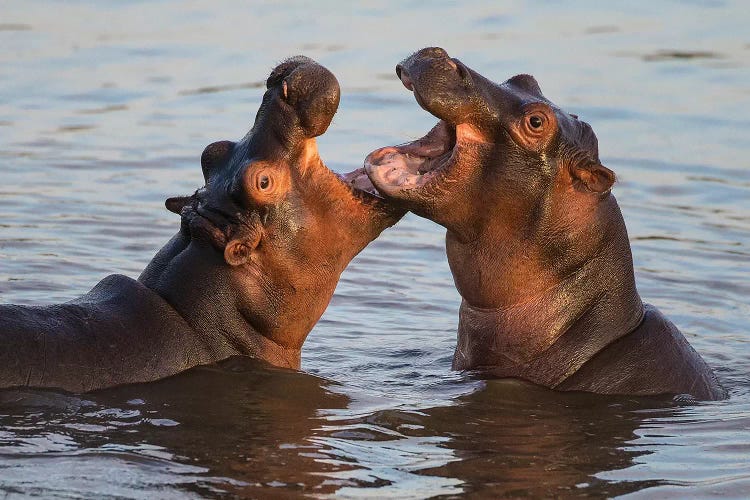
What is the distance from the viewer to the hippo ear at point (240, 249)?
27.2 feet

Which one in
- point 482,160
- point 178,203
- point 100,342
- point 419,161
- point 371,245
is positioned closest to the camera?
point 100,342

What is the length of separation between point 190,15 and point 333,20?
2.11 m

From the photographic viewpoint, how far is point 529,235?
845cm

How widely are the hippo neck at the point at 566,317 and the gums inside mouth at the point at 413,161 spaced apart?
2.44 ft

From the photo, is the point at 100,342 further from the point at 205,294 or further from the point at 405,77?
the point at 405,77

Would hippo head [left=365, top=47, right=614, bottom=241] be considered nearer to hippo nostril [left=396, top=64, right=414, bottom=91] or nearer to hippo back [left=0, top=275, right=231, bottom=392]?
hippo nostril [left=396, top=64, right=414, bottom=91]

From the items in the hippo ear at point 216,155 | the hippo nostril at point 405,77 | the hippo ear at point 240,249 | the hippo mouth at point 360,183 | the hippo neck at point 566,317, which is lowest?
the hippo neck at point 566,317

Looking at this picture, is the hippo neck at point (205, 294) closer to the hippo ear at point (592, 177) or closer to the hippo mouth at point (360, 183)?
the hippo mouth at point (360, 183)

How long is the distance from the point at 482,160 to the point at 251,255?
1378mm

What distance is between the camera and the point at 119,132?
16.1 metres

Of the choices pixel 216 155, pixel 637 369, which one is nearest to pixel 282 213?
pixel 216 155

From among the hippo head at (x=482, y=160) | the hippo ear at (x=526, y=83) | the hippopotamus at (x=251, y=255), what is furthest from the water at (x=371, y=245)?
the hippo ear at (x=526, y=83)

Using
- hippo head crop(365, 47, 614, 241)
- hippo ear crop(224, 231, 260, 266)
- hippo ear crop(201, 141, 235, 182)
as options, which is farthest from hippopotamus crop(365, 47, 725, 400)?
hippo ear crop(201, 141, 235, 182)

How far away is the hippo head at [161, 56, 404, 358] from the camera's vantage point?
836 cm
